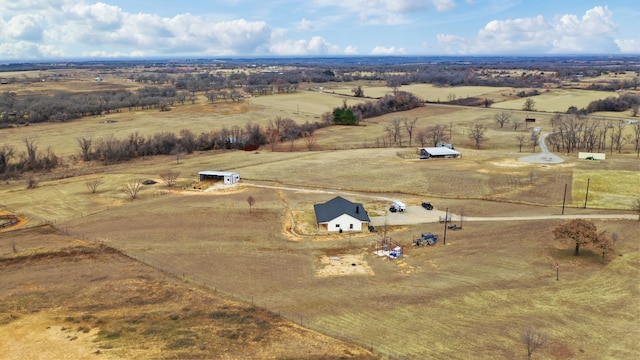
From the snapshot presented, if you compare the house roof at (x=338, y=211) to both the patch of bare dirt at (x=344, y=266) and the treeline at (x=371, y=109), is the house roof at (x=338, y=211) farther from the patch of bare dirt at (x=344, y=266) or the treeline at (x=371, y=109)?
the treeline at (x=371, y=109)

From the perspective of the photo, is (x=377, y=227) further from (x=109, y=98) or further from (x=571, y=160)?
(x=109, y=98)

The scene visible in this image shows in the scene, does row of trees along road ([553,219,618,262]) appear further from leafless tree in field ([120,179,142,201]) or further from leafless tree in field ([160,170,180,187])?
leafless tree in field ([160,170,180,187])

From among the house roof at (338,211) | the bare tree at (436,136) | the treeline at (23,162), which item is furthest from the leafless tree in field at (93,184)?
the bare tree at (436,136)

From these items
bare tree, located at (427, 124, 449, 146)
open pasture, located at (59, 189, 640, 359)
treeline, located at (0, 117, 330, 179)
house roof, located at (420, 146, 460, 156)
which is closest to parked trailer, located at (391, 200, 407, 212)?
open pasture, located at (59, 189, 640, 359)

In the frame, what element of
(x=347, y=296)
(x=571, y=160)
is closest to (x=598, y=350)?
(x=347, y=296)

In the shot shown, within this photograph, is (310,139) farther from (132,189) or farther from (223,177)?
(132,189)

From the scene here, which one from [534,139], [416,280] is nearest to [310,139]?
[534,139]
